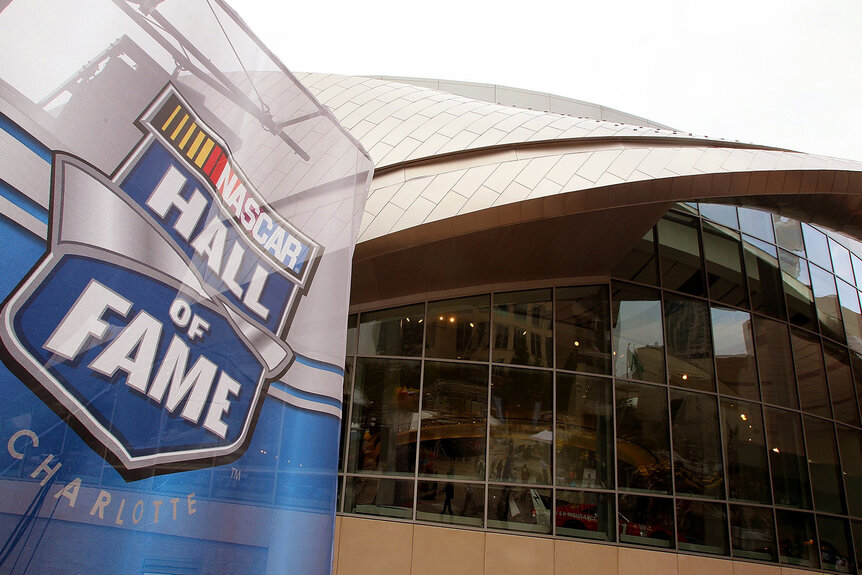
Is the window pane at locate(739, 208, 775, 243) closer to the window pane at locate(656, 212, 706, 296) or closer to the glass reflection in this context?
the window pane at locate(656, 212, 706, 296)

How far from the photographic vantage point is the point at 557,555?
10.8 meters

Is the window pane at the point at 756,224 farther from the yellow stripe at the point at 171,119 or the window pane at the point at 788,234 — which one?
the yellow stripe at the point at 171,119

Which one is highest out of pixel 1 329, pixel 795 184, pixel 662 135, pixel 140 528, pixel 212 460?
pixel 662 135

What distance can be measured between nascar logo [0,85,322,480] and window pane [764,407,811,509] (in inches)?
504

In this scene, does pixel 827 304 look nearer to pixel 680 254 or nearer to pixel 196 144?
pixel 680 254

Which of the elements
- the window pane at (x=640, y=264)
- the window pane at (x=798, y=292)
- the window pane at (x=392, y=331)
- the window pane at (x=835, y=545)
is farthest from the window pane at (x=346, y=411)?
the window pane at (x=798, y=292)

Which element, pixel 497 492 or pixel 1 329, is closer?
pixel 1 329

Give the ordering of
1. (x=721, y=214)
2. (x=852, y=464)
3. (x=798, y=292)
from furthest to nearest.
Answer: (x=798, y=292), (x=721, y=214), (x=852, y=464)

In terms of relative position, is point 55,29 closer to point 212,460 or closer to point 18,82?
point 18,82

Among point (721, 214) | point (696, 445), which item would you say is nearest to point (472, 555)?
point (696, 445)

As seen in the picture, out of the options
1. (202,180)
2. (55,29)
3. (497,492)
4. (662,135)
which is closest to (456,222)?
(662,135)

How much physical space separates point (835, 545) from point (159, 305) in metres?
15.4

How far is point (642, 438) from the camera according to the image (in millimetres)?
12023

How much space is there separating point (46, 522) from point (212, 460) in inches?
37.2
